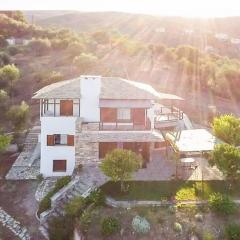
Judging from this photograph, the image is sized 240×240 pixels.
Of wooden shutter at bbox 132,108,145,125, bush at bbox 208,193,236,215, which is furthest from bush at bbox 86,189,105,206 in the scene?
wooden shutter at bbox 132,108,145,125

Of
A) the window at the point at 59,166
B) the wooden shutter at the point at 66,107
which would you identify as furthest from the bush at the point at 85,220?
the wooden shutter at the point at 66,107

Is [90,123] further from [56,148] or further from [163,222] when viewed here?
[163,222]

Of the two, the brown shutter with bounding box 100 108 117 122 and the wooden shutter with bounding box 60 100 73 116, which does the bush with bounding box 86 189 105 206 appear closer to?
the brown shutter with bounding box 100 108 117 122

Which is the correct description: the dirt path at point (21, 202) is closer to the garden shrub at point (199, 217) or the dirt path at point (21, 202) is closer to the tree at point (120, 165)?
the tree at point (120, 165)

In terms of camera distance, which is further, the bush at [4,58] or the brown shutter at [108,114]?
the bush at [4,58]

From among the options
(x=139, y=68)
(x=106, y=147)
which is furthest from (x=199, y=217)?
(x=139, y=68)

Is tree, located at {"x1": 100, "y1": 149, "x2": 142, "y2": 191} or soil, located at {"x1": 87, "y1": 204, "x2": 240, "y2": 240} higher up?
tree, located at {"x1": 100, "y1": 149, "x2": 142, "y2": 191}
